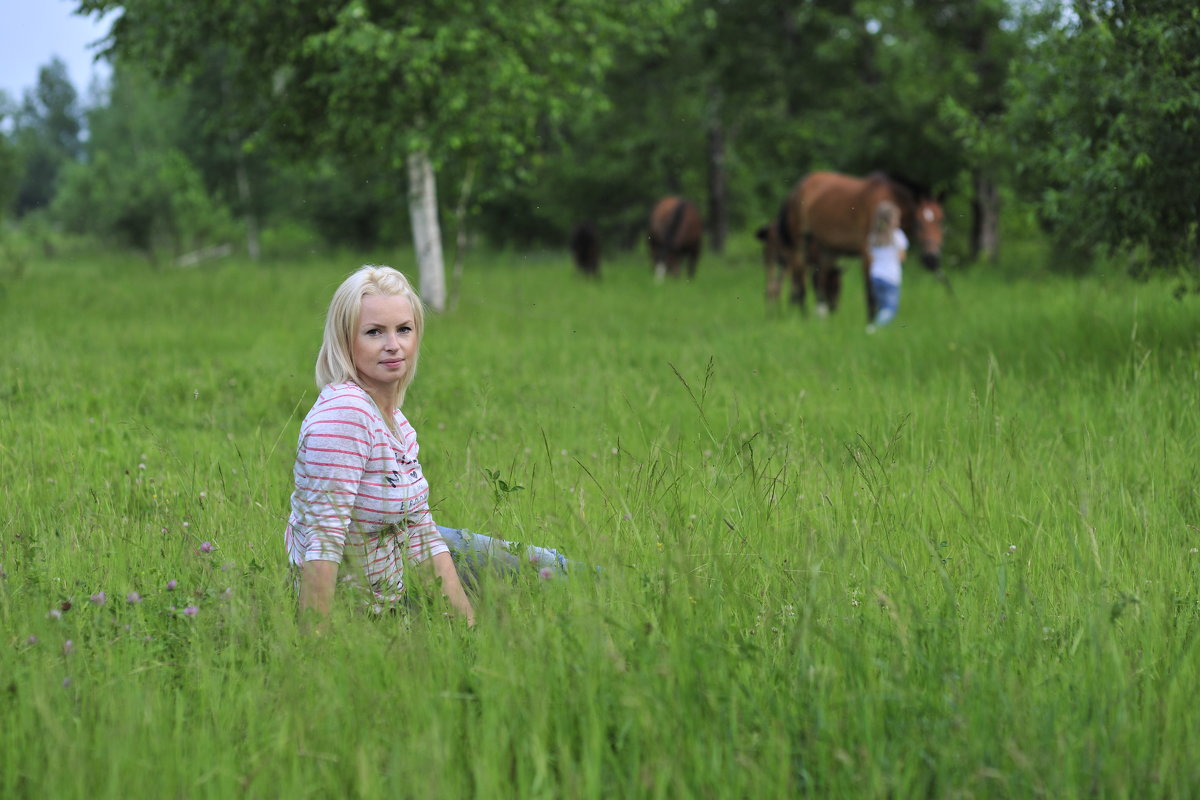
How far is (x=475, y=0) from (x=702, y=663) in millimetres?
13111

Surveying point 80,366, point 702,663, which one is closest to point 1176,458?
point 702,663

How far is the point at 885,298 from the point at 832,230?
8.32 ft

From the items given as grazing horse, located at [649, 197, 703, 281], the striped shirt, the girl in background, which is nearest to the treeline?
the girl in background

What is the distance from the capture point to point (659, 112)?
29406 millimetres

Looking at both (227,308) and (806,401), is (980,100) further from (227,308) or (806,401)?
(806,401)

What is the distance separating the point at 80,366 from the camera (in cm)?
866

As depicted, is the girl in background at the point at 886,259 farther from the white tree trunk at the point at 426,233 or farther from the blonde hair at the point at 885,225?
the white tree trunk at the point at 426,233

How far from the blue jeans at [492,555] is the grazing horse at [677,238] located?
18.8m

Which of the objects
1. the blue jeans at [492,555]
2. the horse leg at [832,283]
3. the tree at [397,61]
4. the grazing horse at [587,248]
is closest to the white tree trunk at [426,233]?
the tree at [397,61]

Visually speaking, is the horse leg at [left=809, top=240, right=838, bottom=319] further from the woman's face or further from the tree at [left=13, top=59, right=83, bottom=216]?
the tree at [left=13, top=59, right=83, bottom=216]

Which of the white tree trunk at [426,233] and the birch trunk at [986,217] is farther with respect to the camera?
the birch trunk at [986,217]

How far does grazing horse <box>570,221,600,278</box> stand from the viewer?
958 inches

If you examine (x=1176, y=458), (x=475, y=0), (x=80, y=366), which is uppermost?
(x=475, y=0)

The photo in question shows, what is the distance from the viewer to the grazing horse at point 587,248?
24.3 m
